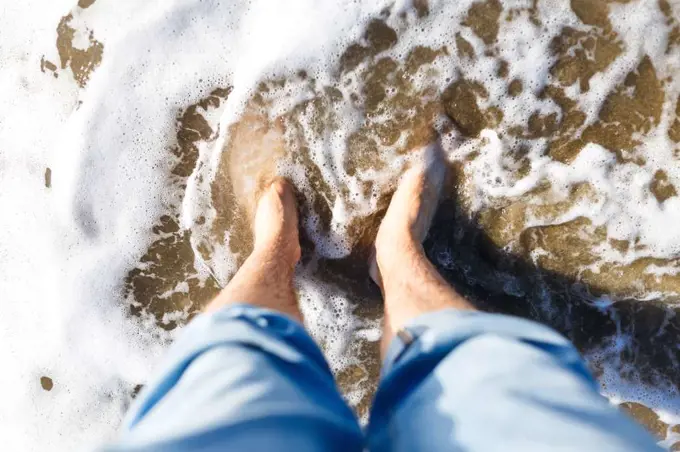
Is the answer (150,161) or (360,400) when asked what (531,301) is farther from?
(150,161)

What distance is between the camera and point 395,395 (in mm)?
1099

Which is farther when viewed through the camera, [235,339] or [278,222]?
[278,222]

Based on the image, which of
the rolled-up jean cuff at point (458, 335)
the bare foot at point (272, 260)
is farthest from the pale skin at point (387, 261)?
the rolled-up jean cuff at point (458, 335)

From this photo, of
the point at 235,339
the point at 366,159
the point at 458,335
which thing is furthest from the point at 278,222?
the point at 458,335

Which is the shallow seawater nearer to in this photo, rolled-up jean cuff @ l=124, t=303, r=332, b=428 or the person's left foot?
the person's left foot

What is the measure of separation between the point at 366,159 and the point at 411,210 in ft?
0.81

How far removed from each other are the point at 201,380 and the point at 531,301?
1.32 metres

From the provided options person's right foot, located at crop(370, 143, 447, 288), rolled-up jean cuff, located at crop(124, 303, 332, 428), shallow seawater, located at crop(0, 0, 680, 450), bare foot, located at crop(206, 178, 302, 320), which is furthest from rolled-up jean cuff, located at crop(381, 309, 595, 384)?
shallow seawater, located at crop(0, 0, 680, 450)

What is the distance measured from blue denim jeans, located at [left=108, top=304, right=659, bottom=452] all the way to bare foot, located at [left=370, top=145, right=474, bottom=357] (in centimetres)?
25

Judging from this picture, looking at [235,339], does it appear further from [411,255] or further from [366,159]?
[366,159]

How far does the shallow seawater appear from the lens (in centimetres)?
172

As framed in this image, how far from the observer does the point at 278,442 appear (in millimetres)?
881

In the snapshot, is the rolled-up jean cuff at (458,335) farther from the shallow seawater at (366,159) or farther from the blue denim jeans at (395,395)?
the shallow seawater at (366,159)

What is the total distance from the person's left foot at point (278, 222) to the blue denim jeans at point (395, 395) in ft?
1.86
